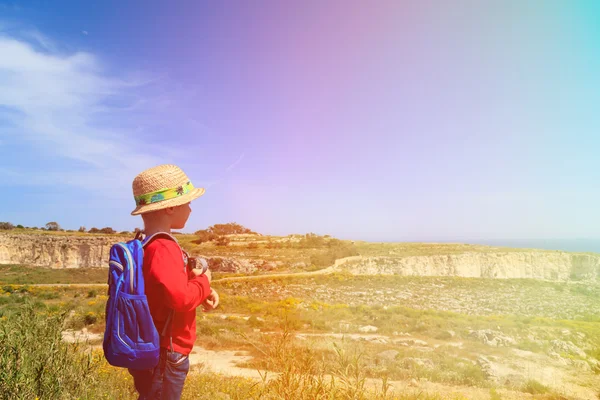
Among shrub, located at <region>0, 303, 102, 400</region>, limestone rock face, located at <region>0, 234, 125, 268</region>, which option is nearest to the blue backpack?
shrub, located at <region>0, 303, 102, 400</region>

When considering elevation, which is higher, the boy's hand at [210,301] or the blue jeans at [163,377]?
the boy's hand at [210,301]

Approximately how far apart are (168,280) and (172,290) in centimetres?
6

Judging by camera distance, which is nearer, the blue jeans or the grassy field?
the blue jeans

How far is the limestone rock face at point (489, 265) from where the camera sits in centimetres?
4331

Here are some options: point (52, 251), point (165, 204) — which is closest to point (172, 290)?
point (165, 204)

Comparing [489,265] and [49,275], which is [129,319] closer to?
[49,275]

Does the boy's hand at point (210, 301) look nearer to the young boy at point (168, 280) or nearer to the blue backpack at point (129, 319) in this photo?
the young boy at point (168, 280)

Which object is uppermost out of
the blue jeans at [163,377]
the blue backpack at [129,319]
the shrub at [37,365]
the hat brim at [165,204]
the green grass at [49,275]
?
the hat brim at [165,204]

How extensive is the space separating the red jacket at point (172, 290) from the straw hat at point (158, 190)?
29 centimetres

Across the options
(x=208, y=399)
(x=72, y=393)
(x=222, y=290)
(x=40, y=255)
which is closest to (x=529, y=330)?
(x=208, y=399)

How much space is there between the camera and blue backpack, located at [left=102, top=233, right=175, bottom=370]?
208 cm

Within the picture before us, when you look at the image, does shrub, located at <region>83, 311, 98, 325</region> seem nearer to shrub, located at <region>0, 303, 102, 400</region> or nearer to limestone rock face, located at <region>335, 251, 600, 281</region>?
shrub, located at <region>0, 303, 102, 400</region>

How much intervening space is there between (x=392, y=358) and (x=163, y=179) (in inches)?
376

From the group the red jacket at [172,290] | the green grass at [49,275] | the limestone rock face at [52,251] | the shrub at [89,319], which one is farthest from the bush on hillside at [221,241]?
the red jacket at [172,290]
